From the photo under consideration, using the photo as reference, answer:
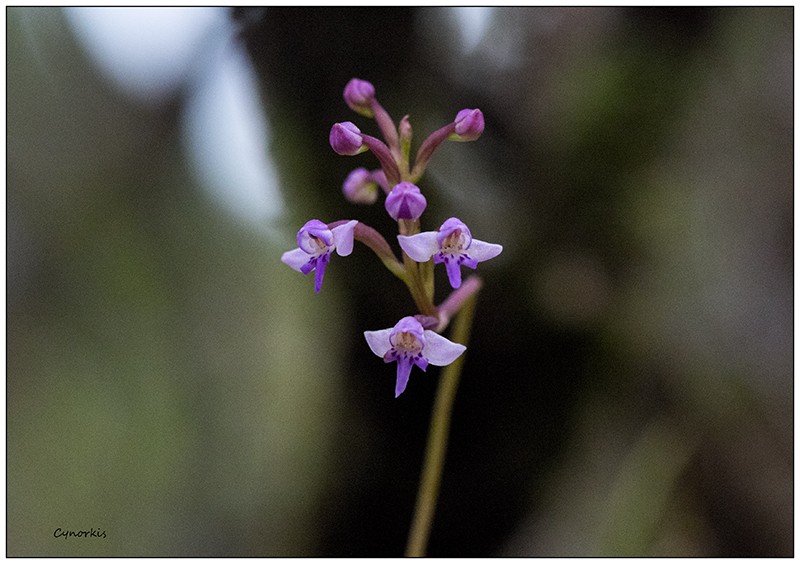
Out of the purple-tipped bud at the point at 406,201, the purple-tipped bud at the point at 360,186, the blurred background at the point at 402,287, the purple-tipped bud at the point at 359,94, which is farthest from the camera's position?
the blurred background at the point at 402,287

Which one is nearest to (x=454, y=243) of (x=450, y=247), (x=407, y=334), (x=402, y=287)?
(x=450, y=247)

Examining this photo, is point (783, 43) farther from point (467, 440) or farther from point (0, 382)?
point (0, 382)

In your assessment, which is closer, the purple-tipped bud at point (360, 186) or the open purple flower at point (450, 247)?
the open purple flower at point (450, 247)

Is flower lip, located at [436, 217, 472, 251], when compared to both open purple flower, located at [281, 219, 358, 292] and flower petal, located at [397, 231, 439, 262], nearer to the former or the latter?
flower petal, located at [397, 231, 439, 262]

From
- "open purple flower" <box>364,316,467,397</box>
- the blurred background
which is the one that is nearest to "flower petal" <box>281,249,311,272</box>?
"open purple flower" <box>364,316,467,397</box>

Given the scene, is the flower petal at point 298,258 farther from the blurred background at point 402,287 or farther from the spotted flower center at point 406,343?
the blurred background at point 402,287

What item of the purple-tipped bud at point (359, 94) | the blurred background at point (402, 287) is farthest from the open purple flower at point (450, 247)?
the blurred background at point (402, 287)

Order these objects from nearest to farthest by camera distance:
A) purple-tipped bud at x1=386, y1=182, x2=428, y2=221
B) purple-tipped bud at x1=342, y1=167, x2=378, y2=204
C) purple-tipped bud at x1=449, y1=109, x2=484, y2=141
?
purple-tipped bud at x1=386, y1=182, x2=428, y2=221 < purple-tipped bud at x1=449, y1=109, x2=484, y2=141 < purple-tipped bud at x1=342, y1=167, x2=378, y2=204
